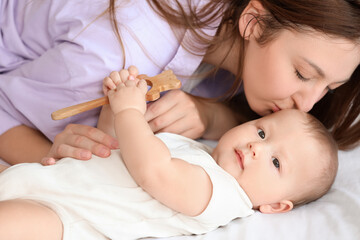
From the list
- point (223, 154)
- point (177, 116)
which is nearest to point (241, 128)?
point (223, 154)

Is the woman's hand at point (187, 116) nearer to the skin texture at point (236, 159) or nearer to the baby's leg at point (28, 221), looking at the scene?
the skin texture at point (236, 159)

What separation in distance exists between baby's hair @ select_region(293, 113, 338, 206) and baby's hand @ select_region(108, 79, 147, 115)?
1.29 feet

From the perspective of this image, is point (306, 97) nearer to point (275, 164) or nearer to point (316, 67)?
point (316, 67)

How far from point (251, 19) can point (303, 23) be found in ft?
0.50

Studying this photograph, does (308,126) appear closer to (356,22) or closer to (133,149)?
(356,22)

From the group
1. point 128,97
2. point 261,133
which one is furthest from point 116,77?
point 261,133

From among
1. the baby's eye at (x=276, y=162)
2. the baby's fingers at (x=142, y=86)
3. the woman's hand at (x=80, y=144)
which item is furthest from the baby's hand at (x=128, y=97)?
the baby's eye at (x=276, y=162)

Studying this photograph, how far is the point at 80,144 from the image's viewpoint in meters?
1.00

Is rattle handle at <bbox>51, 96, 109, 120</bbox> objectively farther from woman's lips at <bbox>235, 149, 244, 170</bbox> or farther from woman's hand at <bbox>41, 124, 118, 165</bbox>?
woman's lips at <bbox>235, 149, 244, 170</bbox>

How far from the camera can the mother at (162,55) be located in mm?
1003

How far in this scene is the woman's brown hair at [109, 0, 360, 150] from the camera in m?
0.99

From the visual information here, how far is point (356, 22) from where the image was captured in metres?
0.99

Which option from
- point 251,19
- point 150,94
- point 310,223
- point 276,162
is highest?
point 251,19

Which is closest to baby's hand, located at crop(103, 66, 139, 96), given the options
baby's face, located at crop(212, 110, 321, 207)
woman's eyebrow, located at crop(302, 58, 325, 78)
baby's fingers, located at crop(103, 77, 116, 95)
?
baby's fingers, located at crop(103, 77, 116, 95)
